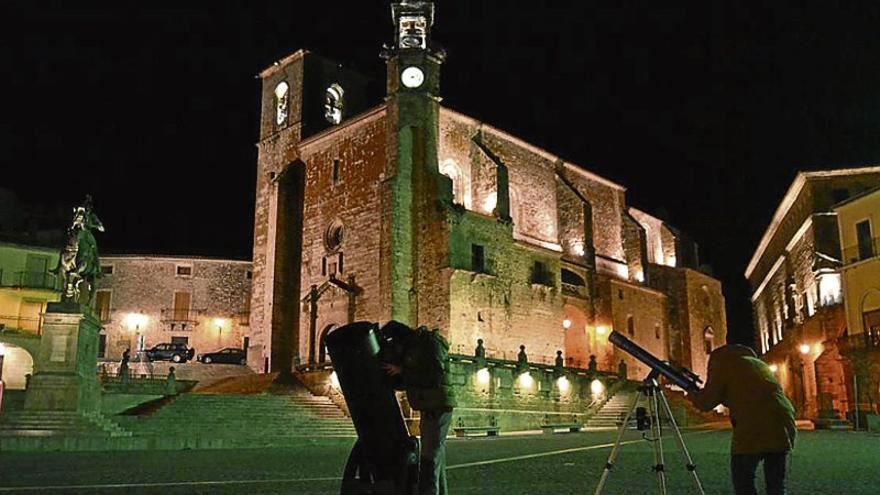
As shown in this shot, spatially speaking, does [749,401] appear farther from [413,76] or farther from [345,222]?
[345,222]

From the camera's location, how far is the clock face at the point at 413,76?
34.5m

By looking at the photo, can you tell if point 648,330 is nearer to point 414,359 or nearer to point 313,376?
point 313,376

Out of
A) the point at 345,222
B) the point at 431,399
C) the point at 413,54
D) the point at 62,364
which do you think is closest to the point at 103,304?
the point at 345,222

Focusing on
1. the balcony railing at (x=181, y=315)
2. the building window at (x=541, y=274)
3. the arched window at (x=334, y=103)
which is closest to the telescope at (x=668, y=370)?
the building window at (x=541, y=274)

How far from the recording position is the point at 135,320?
43.4m

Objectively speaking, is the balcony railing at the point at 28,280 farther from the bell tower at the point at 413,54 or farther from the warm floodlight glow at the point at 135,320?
the bell tower at the point at 413,54

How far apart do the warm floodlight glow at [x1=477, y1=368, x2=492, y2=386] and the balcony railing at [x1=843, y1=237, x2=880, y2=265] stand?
17492 mm

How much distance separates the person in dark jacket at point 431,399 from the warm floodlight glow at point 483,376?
2453cm

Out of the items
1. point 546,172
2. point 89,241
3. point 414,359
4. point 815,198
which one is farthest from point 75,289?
point 815,198

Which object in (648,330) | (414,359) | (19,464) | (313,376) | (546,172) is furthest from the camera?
(648,330)

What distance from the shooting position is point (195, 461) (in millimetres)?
13148

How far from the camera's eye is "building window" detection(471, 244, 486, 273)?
34.5 meters

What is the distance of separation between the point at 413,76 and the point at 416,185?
16.0ft

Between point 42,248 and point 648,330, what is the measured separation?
34.3 metres
